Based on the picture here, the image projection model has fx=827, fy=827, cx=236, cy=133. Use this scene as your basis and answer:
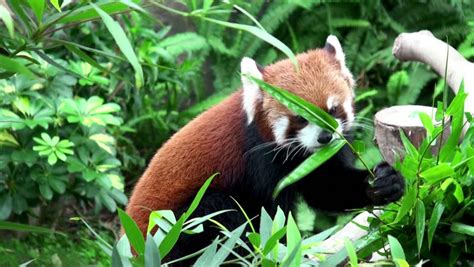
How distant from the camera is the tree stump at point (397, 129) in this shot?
254 cm

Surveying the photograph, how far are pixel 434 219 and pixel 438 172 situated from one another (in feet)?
0.31

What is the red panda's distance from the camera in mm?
2920

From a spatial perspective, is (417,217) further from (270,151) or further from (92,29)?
(92,29)

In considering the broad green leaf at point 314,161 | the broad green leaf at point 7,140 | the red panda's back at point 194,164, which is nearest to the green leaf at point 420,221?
the broad green leaf at point 314,161

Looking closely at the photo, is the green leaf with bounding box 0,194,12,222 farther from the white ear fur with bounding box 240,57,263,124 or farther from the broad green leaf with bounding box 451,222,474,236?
the broad green leaf with bounding box 451,222,474,236

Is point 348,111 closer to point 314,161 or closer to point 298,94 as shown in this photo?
point 298,94

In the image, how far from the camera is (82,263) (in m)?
3.77

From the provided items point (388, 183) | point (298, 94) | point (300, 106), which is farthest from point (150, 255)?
point (298, 94)

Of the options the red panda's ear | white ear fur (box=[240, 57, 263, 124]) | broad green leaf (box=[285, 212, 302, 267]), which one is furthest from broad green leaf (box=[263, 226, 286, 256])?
the red panda's ear

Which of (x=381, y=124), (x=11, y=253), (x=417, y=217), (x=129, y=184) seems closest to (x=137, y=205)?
(x=381, y=124)

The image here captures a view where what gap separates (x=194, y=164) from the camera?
302 cm

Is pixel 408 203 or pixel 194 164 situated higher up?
pixel 408 203

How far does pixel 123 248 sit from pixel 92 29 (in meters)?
2.56

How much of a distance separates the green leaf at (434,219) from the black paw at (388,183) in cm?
46
